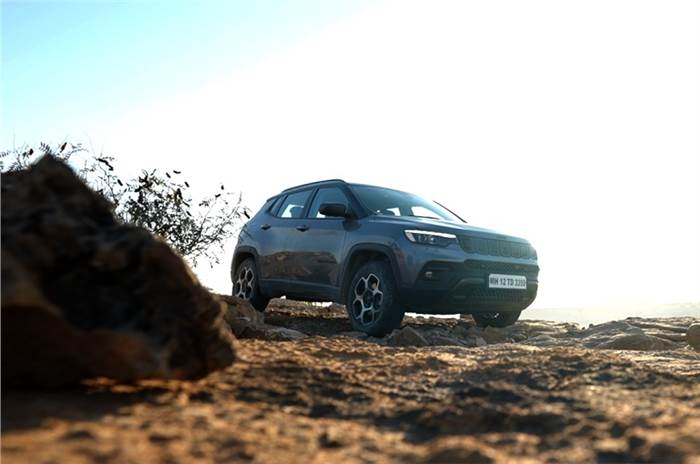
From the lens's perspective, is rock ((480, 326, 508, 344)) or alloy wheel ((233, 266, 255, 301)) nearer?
rock ((480, 326, 508, 344))

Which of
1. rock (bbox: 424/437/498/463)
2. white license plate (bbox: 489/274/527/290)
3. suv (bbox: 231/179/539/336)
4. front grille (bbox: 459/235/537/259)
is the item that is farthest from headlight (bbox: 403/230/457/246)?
rock (bbox: 424/437/498/463)

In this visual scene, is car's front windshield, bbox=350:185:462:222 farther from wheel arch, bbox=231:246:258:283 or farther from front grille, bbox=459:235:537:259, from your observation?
wheel arch, bbox=231:246:258:283

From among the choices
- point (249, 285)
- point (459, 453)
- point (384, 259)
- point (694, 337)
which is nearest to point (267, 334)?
point (384, 259)

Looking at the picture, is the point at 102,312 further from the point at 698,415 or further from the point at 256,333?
the point at 256,333

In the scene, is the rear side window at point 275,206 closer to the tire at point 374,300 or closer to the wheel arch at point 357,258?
the wheel arch at point 357,258

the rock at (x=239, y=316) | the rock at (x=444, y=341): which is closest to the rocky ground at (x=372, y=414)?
the rock at (x=239, y=316)

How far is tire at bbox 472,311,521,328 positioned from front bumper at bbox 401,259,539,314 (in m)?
0.73

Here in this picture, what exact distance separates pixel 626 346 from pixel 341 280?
113 inches

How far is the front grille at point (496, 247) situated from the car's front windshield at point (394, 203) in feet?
2.36

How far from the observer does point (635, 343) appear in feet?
17.9

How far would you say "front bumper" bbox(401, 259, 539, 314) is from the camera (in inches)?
229

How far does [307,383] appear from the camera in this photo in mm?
2566

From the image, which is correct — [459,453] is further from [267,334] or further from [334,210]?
[334,210]

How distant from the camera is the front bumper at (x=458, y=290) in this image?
5.83 metres
